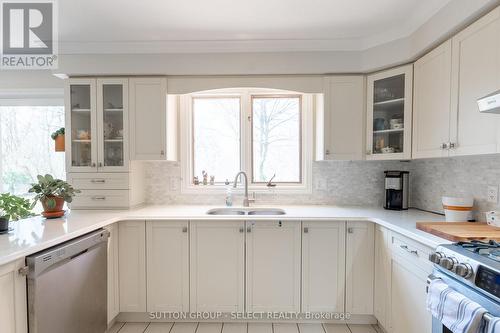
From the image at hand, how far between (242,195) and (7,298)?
1964mm

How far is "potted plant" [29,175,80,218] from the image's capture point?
2.05 metres

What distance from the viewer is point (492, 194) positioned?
1.78 meters

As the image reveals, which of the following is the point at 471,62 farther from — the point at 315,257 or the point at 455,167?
the point at 315,257

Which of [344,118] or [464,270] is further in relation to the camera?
[344,118]

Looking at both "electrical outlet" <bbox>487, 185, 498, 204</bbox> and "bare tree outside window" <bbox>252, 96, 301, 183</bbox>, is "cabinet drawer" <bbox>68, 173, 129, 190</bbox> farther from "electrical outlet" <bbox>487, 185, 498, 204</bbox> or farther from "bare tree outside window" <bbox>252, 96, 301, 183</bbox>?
"electrical outlet" <bbox>487, 185, 498, 204</bbox>

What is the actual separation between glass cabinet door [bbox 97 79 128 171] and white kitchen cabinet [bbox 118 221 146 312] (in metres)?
0.66

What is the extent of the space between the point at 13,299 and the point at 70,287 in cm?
36

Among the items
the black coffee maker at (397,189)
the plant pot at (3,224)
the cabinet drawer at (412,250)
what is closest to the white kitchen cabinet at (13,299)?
the plant pot at (3,224)

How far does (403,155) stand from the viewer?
89.0 inches

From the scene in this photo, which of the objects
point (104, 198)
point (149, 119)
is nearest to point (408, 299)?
point (149, 119)


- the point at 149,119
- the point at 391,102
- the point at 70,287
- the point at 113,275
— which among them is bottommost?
the point at 113,275

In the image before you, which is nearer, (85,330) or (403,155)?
(85,330)

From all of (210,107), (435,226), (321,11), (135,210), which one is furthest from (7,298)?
(321,11)

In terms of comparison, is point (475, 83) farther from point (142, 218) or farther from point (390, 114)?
point (142, 218)
